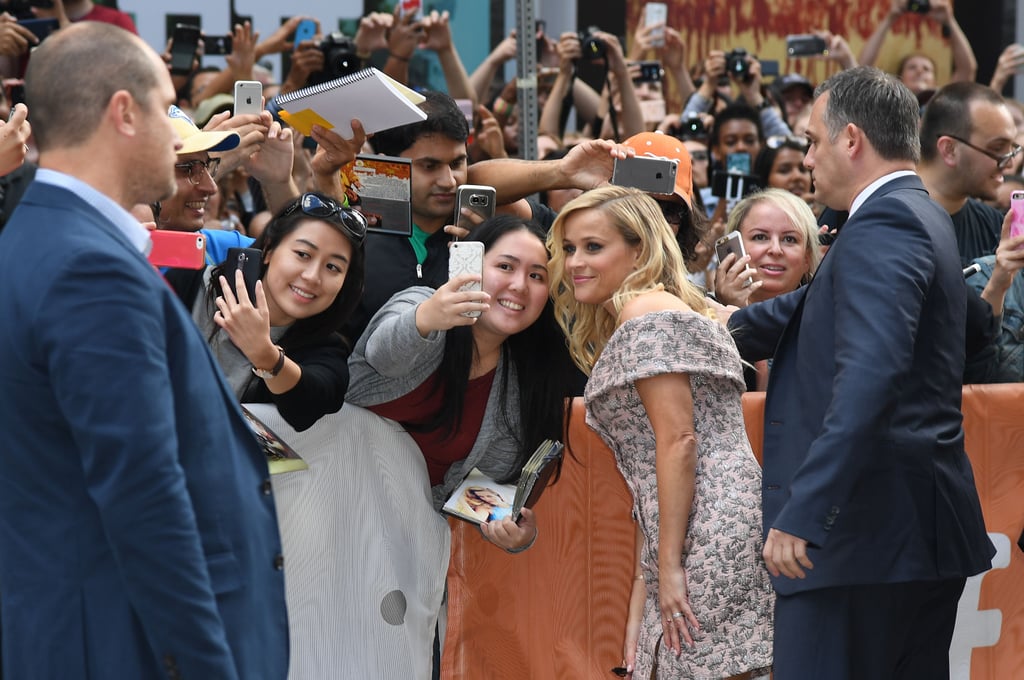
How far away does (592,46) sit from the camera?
22.9ft

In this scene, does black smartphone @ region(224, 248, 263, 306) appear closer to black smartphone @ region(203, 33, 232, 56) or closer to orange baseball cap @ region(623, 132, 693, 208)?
orange baseball cap @ region(623, 132, 693, 208)

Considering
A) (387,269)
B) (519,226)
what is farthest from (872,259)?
(387,269)

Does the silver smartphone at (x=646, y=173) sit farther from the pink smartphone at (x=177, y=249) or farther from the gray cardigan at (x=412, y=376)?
the pink smartphone at (x=177, y=249)

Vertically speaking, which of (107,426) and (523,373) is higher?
(107,426)

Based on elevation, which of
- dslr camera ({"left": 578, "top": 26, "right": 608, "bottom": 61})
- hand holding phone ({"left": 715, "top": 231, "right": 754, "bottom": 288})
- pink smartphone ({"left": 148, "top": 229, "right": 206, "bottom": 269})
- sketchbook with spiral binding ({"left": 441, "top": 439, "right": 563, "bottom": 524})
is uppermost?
dslr camera ({"left": 578, "top": 26, "right": 608, "bottom": 61})

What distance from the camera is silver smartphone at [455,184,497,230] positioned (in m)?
4.00

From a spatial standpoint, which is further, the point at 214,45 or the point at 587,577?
the point at 214,45

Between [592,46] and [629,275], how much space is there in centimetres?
363

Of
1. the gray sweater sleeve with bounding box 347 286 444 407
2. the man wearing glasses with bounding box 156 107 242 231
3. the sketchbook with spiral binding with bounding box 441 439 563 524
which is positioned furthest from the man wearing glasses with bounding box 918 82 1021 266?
the man wearing glasses with bounding box 156 107 242 231

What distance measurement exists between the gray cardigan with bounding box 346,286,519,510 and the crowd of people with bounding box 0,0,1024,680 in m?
0.01

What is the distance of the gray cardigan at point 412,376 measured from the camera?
11.5 feet

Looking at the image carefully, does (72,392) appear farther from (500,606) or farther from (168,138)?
(500,606)

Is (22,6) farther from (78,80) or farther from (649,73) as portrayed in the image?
(78,80)

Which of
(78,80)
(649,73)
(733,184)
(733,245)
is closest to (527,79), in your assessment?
(733,245)
